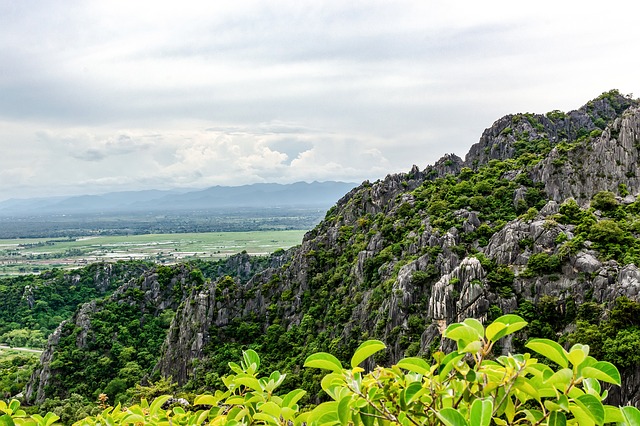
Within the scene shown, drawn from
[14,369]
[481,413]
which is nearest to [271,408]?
[481,413]

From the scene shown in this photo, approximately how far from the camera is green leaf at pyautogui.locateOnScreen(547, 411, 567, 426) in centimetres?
262

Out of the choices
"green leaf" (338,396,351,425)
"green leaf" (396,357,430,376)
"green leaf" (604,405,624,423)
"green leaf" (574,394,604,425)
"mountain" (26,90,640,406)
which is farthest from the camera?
"mountain" (26,90,640,406)

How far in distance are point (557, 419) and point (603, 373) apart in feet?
1.25

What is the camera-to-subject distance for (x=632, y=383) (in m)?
20.1

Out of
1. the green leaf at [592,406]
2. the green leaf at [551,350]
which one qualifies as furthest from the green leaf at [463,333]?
the green leaf at [592,406]

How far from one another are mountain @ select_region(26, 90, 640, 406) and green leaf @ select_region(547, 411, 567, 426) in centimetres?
2172

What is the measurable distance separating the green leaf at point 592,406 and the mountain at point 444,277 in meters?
21.8

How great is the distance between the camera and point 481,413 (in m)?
2.34

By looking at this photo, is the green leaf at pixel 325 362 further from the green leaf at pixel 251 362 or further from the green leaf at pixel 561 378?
the green leaf at pixel 561 378

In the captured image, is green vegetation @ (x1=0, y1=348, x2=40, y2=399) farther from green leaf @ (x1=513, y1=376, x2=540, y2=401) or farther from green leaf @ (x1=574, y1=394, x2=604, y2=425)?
green leaf @ (x1=574, y1=394, x2=604, y2=425)

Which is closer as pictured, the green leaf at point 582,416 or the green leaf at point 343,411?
the green leaf at point 582,416

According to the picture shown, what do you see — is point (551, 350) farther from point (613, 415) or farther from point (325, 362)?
point (325, 362)

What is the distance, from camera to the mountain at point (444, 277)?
2547 cm

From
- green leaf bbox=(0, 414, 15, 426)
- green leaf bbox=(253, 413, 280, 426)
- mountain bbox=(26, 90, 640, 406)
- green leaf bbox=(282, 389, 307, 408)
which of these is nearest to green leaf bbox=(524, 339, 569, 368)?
green leaf bbox=(282, 389, 307, 408)
